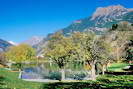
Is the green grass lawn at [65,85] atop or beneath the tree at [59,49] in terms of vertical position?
beneath

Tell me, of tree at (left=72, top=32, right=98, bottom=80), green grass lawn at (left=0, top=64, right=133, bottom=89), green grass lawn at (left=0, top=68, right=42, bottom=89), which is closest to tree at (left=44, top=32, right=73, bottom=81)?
tree at (left=72, top=32, right=98, bottom=80)

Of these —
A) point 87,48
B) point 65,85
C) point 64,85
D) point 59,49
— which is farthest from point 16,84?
point 87,48

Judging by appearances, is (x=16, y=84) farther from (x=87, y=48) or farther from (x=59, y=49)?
(x=87, y=48)

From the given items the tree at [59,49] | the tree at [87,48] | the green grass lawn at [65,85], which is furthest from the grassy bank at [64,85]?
the tree at [59,49]

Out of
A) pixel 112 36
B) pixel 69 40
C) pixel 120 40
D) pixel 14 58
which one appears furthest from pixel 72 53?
pixel 112 36

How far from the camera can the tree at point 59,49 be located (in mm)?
40594

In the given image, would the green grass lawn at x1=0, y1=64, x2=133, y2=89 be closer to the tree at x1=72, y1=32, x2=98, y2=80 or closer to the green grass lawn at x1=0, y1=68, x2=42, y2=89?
the green grass lawn at x1=0, y1=68, x2=42, y2=89

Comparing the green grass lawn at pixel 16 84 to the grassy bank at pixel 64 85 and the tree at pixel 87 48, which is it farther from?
the tree at pixel 87 48

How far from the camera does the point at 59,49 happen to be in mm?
40938

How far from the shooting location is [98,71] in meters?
61.8

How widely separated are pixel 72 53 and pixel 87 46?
3452 millimetres

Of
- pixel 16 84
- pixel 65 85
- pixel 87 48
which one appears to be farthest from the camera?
pixel 87 48

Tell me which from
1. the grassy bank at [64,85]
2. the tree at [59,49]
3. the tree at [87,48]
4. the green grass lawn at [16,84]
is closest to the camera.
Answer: the green grass lawn at [16,84]

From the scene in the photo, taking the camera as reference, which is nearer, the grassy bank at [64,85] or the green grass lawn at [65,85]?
the green grass lawn at [65,85]
